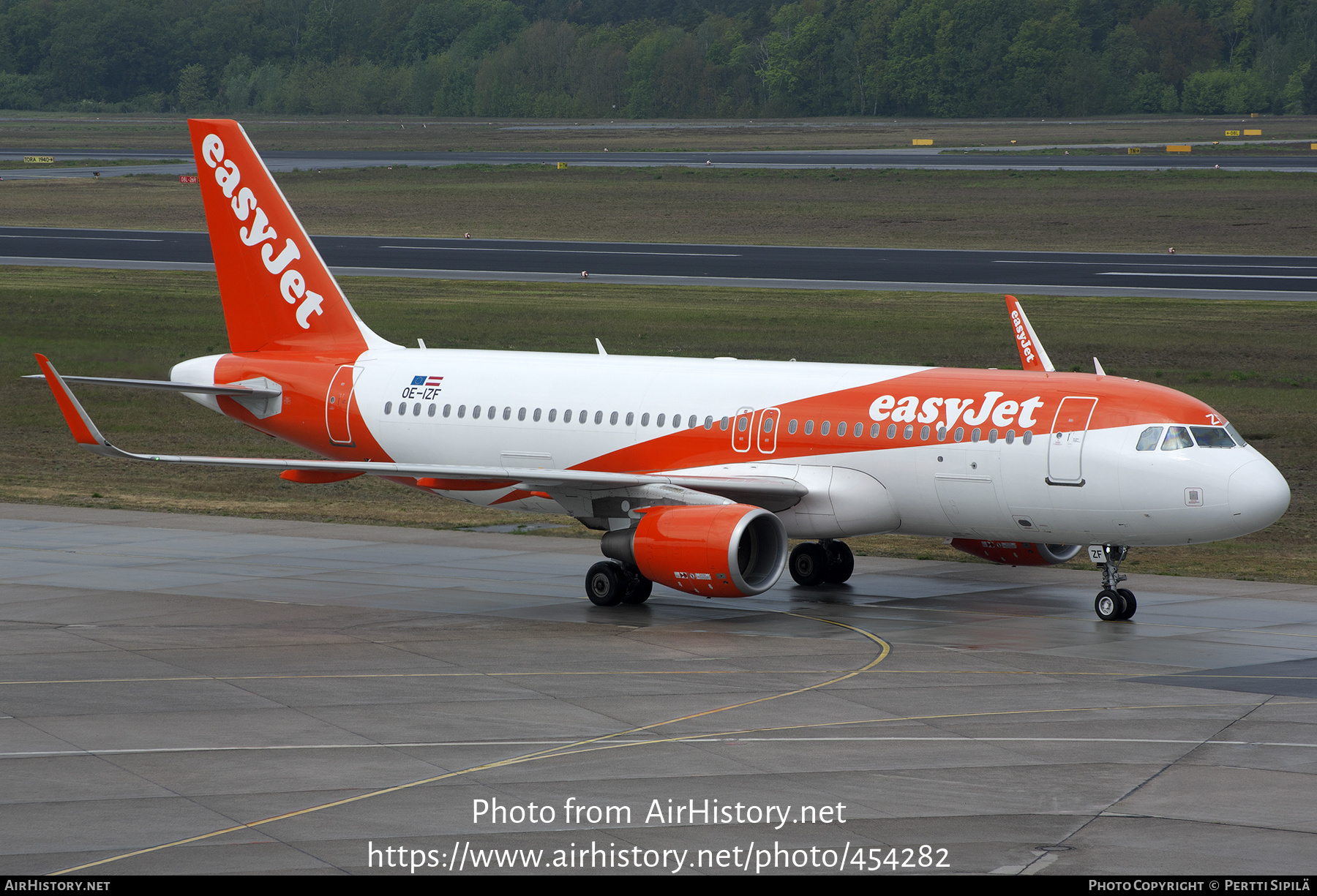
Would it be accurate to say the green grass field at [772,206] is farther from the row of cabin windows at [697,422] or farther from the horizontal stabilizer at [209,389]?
the horizontal stabilizer at [209,389]

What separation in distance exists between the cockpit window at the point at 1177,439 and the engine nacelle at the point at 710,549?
603cm

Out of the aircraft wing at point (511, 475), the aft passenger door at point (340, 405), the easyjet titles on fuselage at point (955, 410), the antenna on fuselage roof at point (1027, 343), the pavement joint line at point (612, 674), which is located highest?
the antenna on fuselage roof at point (1027, 343)

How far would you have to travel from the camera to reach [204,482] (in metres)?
43.2

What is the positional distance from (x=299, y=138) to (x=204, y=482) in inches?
5471

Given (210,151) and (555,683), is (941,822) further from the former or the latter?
(210,151)

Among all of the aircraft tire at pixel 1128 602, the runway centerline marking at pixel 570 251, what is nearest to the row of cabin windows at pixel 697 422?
the aircraft tire at pixel 1128 602

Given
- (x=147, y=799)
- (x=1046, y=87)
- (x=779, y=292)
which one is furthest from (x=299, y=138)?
(x=147, y=799)

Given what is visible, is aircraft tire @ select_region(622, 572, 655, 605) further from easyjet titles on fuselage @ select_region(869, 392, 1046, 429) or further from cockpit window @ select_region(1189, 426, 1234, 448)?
cockpit window @ select_region(1189, 426, 1234, 448)

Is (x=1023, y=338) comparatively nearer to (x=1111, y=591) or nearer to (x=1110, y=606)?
(x=1111, y=591)

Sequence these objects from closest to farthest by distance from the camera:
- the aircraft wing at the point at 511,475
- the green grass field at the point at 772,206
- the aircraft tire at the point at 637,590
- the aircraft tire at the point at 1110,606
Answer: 1. the aircraft tire at the point at 1110,606
2. the aircraft wing at the point at 511,475
3. the aircraft tire at the point at 637,590
4. the green grass field at the point at 772,206

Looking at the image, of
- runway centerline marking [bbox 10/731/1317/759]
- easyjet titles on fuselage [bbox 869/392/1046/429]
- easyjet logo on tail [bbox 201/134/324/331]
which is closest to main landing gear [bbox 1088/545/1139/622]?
easyjet titles on fuselage [bbox 869/392/1046/429]

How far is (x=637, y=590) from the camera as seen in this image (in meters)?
29.0

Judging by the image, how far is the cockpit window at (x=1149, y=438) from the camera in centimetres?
2638

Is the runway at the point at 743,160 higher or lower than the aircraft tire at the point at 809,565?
higher
